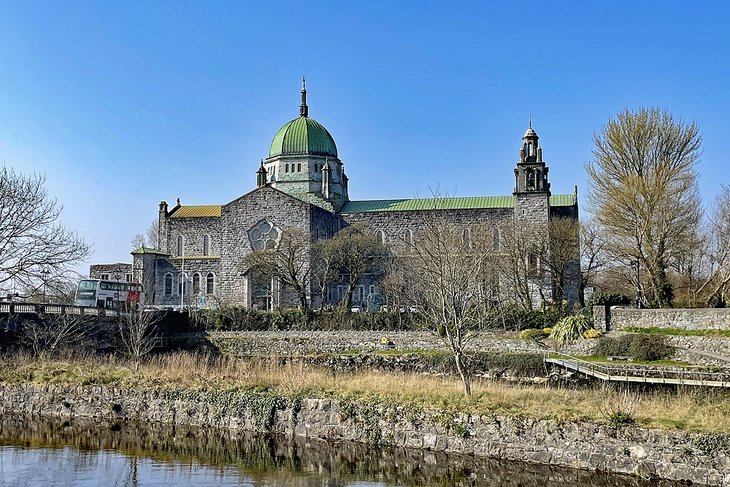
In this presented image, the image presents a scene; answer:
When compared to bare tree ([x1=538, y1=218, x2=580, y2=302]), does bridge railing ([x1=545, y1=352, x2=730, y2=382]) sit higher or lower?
lower

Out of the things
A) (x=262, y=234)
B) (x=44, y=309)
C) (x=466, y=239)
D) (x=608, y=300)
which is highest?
(x=262, y=234)

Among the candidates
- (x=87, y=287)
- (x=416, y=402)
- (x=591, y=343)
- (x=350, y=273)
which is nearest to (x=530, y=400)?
(x=416, y=402)

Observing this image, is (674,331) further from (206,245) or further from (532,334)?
(206,245)

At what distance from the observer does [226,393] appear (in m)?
23.1

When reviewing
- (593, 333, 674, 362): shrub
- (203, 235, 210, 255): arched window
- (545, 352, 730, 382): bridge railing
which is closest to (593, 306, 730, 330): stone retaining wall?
(593, 333, 674, 362): shrub

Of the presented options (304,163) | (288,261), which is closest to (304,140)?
(304,163)

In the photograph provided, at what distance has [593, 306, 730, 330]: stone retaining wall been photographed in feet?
114

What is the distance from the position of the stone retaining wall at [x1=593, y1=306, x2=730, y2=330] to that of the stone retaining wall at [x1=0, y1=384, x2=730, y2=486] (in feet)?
A: 66.9

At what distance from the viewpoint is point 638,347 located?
33.8m

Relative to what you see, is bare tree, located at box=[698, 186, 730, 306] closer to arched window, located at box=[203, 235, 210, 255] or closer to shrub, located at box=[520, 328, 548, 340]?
shrub, located at box=[520, 328, 548, 340]

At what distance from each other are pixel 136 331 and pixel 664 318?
2547 centimetres

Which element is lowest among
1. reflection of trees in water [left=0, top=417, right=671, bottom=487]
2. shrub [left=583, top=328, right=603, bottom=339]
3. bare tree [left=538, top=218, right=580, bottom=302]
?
reflection of trees in water [left=0, top=417, right=671, bottom=487]

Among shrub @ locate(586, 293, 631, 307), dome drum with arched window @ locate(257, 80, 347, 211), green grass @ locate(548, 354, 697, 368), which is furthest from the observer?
dome drum with arched window @ locate(257, 80, 347, 211)

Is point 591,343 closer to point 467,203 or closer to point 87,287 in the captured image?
point 467,203
